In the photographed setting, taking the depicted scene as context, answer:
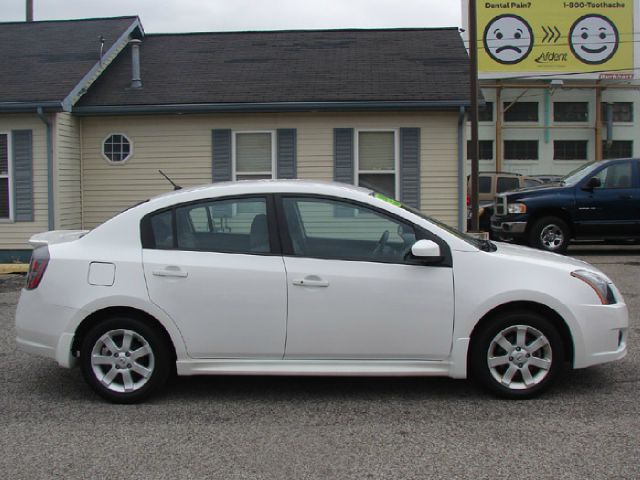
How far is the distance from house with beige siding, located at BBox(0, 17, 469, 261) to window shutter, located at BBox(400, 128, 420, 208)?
0.02m

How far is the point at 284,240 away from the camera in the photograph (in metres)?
5.25

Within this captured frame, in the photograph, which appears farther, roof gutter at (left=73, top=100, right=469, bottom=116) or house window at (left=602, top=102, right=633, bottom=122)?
house window at (left=602, top=102, right=633, bottom=122)

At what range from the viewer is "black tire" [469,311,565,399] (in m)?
5.13

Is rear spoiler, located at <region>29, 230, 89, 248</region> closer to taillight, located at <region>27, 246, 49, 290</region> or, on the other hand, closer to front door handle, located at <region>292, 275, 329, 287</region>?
taillight, located at <region>27, 246, 49, 290</region>

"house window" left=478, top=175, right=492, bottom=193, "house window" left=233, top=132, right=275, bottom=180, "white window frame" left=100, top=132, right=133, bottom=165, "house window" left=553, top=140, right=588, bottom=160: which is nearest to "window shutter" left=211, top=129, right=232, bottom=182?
"house window" left=233, top=132, right=275, bottom=180

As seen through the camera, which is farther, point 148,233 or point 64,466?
point 148,233

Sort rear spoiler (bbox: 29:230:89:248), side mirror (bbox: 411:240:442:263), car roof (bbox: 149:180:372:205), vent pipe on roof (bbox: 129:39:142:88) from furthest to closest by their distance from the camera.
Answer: vent pipe on roof (bbox: 129:39:142:88), rear spoiler (bbox: 29:230:89:248), car roof (bbox: 149:180:372:205), side mirror (bbox: 411:240:442:263)

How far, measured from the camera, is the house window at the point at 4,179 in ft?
44.1

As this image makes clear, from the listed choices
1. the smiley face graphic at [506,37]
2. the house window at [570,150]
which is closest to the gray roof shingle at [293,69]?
the smiley face graphic at [506,37]

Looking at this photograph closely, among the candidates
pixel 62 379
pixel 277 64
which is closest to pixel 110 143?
pixel 277 64

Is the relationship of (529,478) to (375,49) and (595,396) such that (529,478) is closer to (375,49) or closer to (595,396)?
(595,396)

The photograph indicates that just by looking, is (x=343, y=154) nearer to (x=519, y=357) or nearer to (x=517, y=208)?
(x=517, y=208)

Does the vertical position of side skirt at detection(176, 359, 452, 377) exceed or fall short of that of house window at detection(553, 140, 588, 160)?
it falls short

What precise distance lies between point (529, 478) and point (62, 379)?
12.3 feet
